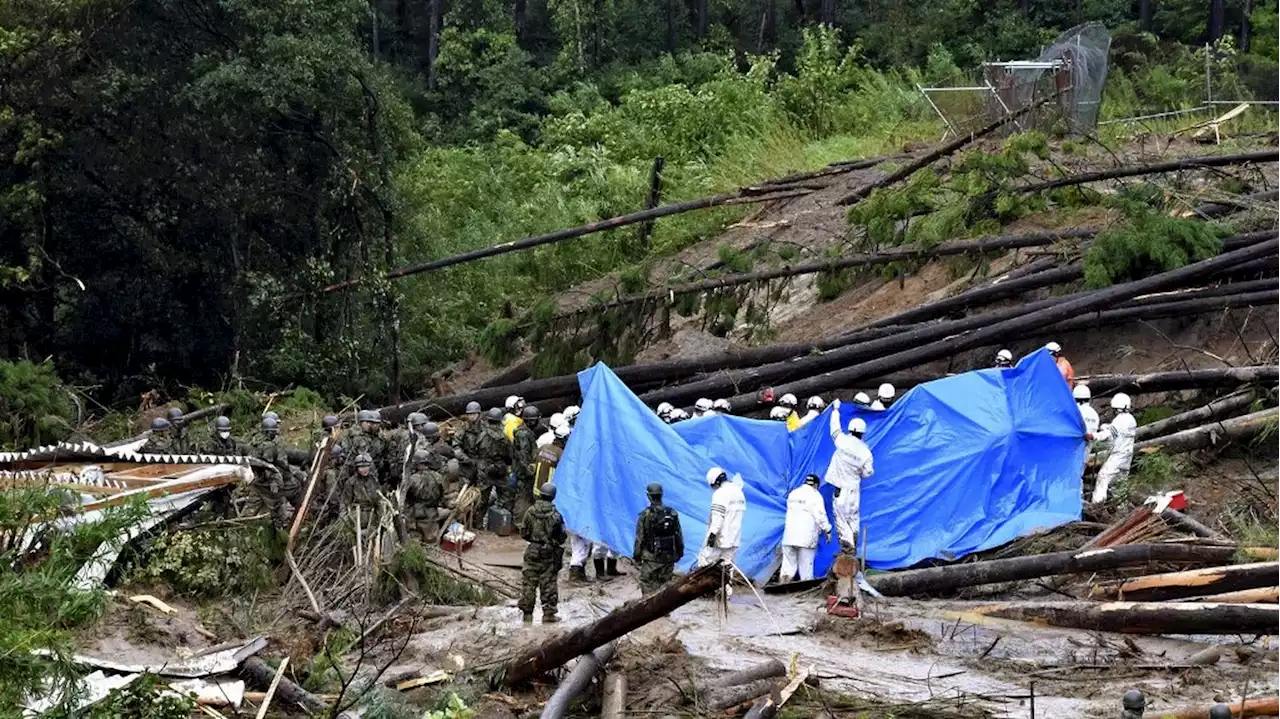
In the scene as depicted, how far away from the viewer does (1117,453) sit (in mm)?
15875

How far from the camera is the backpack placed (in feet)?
45.4

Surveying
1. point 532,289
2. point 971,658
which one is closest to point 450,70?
point 532,289

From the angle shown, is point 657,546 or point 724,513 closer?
point 657,546

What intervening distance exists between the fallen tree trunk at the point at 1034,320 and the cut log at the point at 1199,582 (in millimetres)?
5549

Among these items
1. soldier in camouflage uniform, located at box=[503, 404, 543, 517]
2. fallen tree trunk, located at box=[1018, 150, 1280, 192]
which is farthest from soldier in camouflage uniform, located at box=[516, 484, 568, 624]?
fallen tree trunk, located at box=[1018, 150, 1280, 192]

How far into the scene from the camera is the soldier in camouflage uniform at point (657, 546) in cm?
1385

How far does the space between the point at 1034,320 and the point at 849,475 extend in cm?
457

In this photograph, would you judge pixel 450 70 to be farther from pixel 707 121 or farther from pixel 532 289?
pixel 532 289

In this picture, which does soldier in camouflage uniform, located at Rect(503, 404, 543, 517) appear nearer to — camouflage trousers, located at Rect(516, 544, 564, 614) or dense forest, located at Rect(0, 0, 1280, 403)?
camouflage trousers, located at Rect(516, 544, 564, 614)

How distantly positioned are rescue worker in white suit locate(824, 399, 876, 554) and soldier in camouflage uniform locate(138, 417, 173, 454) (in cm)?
690

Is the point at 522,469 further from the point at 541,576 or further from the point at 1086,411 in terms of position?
the point at 1086,411

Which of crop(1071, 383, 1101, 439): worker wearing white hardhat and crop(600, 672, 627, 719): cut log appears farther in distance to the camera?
crop(1071, 383, 1101, 439): worker wearing white hardhat

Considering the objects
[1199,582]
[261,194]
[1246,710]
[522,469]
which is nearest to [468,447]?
[522,469]

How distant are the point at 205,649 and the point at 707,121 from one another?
22.0 meters
